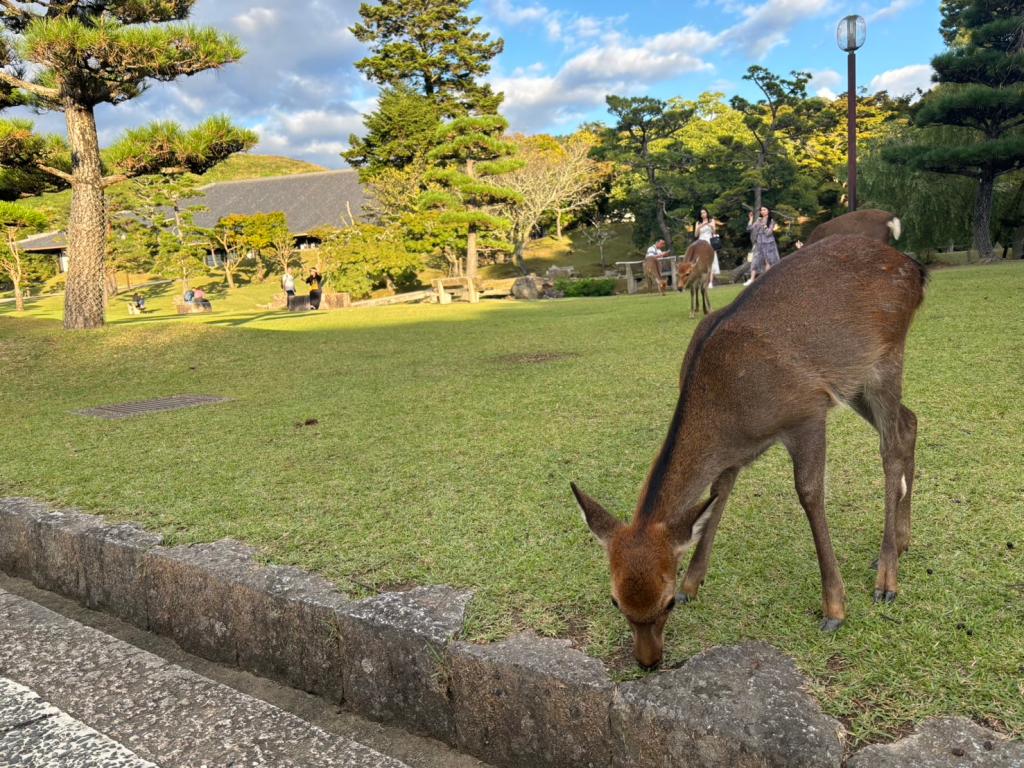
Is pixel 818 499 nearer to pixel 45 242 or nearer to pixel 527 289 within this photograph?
pixel 527 289

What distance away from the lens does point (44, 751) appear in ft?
6.82

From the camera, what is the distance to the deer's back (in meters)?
2.34

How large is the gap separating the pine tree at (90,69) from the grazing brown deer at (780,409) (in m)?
11.1

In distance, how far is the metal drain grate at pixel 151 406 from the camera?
668 cm

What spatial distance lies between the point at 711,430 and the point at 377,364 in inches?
297

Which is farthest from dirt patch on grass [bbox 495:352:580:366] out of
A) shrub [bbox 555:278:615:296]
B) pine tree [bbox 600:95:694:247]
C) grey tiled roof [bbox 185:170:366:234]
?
grey tiled roof [bbox 185:170:366:234]

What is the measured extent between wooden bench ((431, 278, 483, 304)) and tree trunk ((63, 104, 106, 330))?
14.6 m

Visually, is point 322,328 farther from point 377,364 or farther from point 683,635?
point 683,635

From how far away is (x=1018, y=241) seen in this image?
23016 millimetres

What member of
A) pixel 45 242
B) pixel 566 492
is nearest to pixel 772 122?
pixel 566 492

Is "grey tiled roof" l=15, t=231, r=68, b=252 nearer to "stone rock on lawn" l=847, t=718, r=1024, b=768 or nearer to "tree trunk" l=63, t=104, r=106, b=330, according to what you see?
"tree trunk" l=63, t=104, r=106, b=330

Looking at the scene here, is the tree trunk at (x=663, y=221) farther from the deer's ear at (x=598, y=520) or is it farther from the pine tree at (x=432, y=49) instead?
the deer's ear at (x=598, y=520)

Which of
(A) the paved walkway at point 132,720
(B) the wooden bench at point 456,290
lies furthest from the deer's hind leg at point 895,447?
(B) the wooden bench at point 456,290

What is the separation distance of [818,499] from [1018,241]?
85.2 feet
